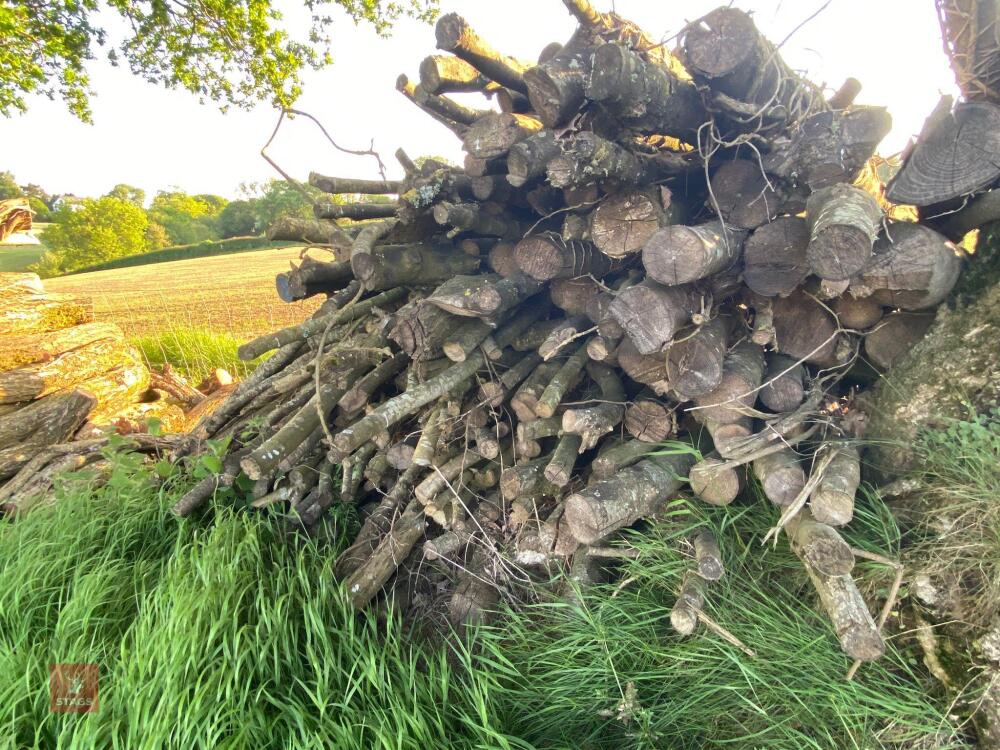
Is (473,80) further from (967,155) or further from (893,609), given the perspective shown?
(893,609)

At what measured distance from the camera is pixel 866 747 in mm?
1620

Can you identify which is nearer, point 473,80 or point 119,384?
point 473,80

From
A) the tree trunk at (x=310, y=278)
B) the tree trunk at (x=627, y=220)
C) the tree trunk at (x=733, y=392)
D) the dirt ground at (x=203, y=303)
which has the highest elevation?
the tree trunk at (x=627, y=220)

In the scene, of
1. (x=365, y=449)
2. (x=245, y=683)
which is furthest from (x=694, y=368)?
(x=245, y=683)

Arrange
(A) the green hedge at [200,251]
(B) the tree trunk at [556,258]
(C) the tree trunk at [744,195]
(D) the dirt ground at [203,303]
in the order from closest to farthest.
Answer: (C) the tree trunk at [744,195] → (B) the tree trunk at [556,258] → (D) the dirt ground at [203,303] → (A) the green hedge at [200,251]

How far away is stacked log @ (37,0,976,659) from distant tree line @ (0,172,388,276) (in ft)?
109

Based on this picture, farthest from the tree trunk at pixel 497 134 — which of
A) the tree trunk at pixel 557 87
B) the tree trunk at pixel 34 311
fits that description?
the tree trunk at pixel 34 311

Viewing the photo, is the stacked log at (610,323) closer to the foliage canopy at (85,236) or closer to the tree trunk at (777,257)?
the tree trunk at (777,257)

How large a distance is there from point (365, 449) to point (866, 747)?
2630mm

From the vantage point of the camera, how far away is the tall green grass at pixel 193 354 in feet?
27.2

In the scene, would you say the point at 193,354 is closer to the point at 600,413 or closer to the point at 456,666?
the point at 456,666

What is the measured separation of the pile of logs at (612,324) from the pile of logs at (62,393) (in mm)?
2344

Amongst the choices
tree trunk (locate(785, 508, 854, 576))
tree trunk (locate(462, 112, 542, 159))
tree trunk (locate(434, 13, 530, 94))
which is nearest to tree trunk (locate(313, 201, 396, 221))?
tree trunk (locate(462, 112, 542, 159))

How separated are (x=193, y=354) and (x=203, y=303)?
8.31 meters
